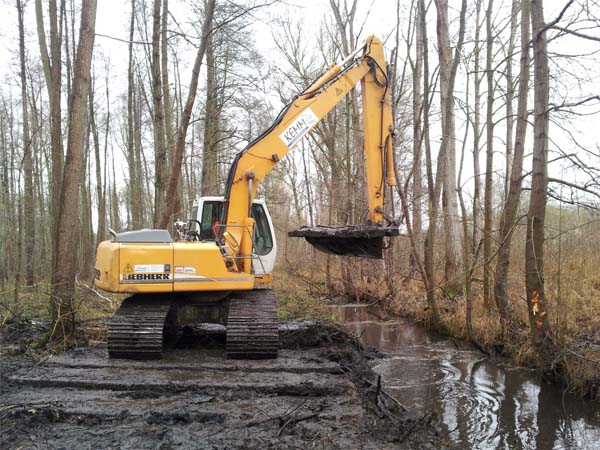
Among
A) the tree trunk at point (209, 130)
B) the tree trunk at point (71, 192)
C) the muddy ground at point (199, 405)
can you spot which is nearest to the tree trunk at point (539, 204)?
the muddy ground at point (199, 405)

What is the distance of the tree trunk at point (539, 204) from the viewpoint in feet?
23.1

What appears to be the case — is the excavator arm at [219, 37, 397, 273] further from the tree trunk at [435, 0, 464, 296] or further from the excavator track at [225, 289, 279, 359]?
the tree trunk at [435, 0, 464, 296]

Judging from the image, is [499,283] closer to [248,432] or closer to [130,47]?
[248,432]

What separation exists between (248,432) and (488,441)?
246cm

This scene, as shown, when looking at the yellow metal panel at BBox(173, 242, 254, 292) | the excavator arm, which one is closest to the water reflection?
the excavator arm

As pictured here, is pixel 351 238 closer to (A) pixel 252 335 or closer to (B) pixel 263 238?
(B) pixel 263 238

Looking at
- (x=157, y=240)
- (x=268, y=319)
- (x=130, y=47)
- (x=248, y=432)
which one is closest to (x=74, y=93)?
(x=157, y=240)

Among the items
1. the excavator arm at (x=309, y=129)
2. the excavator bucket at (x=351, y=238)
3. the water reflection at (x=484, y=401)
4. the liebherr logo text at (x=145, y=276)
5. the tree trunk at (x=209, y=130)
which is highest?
the tree trunk at (x=209, y=130)

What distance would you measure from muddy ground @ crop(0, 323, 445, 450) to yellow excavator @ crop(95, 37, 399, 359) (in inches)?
19.3

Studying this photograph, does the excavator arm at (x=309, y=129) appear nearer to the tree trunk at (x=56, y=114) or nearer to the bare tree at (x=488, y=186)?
the bare tree at (x=488, y=186)

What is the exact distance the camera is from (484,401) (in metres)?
6.40

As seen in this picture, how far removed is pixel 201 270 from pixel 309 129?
112 inches

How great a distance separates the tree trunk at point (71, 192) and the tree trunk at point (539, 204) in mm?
6399

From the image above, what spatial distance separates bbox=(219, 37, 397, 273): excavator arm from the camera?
25.4ft
